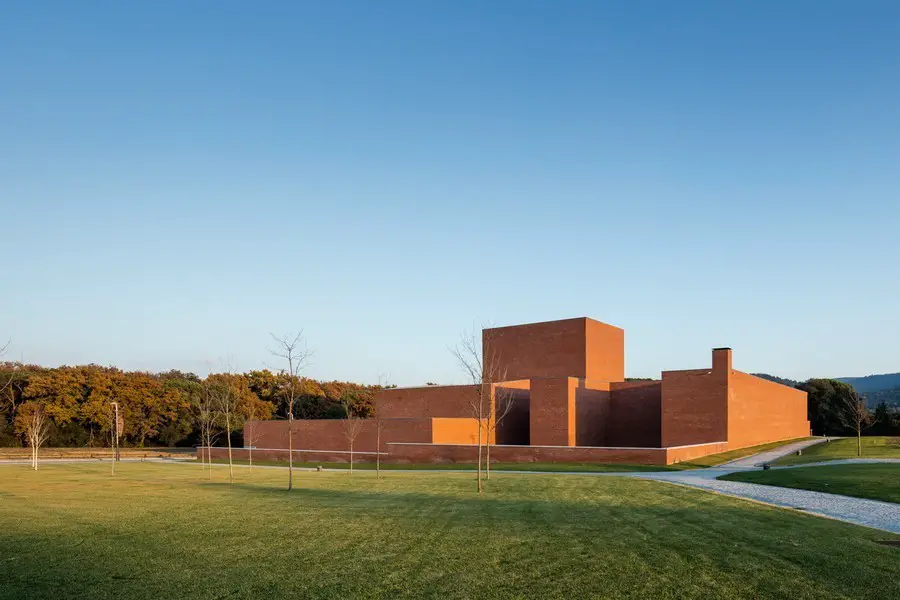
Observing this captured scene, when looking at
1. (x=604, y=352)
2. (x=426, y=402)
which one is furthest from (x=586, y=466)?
(x=604, y=352)

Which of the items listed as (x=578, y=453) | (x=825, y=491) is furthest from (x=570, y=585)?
(x=578, y=453)

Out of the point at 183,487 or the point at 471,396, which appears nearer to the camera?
the point at 183,487

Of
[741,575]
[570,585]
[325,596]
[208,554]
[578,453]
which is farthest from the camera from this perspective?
[578,453]

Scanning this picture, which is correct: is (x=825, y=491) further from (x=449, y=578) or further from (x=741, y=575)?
(x=449, y=578)

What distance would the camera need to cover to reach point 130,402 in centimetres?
6438

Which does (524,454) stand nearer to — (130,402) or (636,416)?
(636,416)

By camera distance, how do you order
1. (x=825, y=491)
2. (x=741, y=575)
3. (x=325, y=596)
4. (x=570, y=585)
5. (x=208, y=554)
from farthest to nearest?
1. (x=825, y=491)
2. (x=208, y=554)
3. (x=741, y=575)
4. (x=570, y=585)
5. (x=325, y=596)

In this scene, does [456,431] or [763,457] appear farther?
[456,431]

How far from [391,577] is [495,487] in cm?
1267

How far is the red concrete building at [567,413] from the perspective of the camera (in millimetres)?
40594

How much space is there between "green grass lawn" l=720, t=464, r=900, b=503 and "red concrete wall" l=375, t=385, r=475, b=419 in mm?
23378

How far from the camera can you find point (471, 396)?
46969mm

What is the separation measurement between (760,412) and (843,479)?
28.6 metres

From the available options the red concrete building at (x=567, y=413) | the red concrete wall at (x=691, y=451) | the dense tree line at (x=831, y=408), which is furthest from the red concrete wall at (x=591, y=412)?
the dense tree line at (x=831, y=408)
